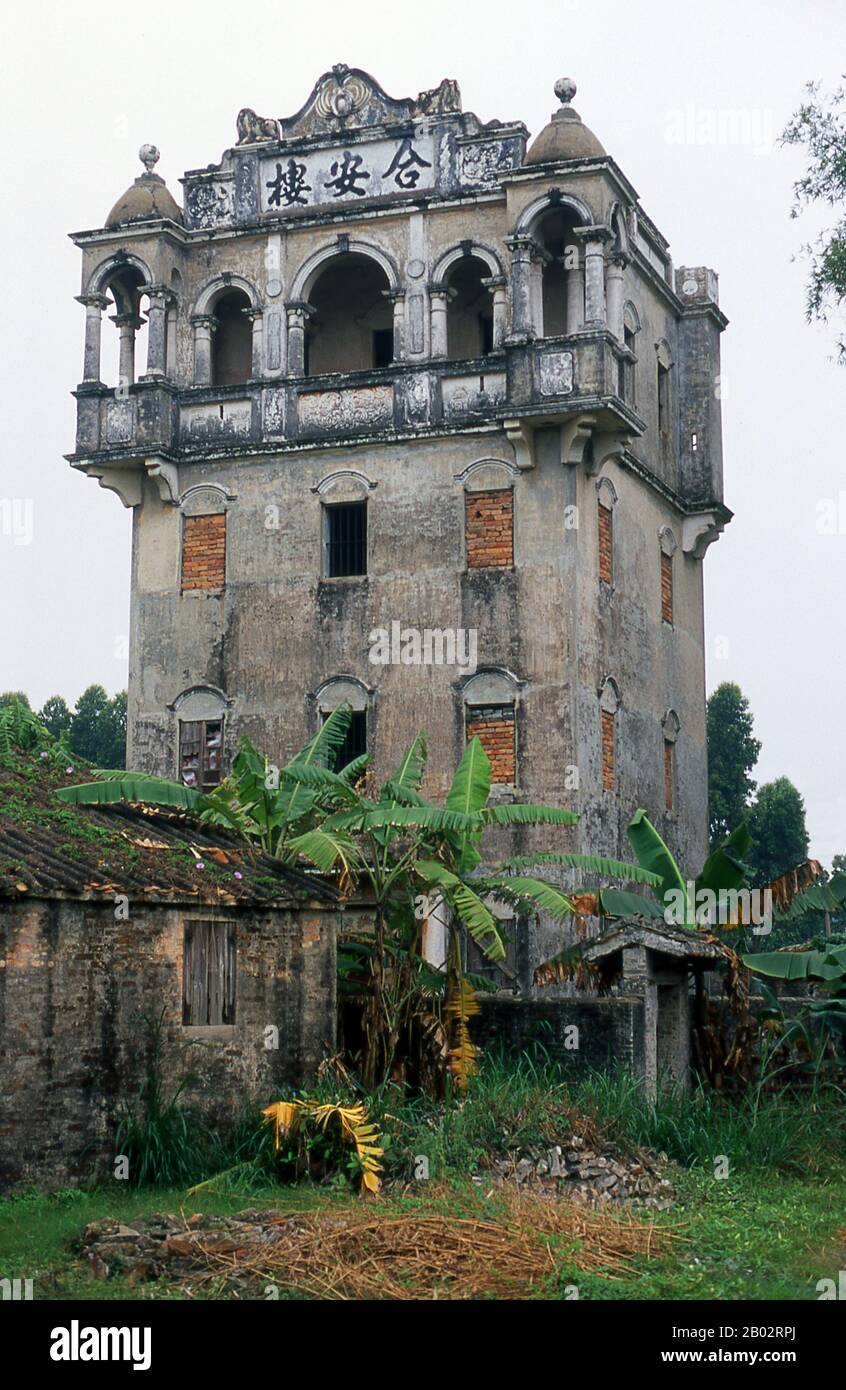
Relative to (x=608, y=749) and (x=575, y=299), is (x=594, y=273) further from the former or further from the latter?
(x=608, y=749)

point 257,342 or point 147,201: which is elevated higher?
point 147,201

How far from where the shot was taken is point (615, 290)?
2764cm

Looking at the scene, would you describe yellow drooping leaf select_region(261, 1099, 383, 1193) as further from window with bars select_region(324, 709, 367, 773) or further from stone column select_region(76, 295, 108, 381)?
stone column select_region(76, 295, 108, 381)

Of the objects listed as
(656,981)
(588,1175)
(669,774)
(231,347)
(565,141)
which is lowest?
(588,1175)

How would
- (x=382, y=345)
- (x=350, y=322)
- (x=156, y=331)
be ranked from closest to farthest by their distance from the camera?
(x=156, y=331) < (x=382, y=345) < (x=350, y=322)

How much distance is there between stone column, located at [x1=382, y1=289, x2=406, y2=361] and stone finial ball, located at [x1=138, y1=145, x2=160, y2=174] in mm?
4891

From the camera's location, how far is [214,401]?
97.6ft

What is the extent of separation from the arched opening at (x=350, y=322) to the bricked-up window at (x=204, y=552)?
315 centimetres

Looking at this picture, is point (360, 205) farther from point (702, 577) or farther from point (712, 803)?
point (712, 803)

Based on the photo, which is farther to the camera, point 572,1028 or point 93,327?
point 93,327

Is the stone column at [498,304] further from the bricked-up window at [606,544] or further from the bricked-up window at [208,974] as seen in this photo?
the bricked-up window at [208,974]

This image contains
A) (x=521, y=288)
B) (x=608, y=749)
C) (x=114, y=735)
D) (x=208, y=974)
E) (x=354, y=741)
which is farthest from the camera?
(x=114, y=735)

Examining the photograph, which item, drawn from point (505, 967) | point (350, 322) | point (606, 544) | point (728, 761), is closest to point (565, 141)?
point (350, 322)

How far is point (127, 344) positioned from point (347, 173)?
452 cm
